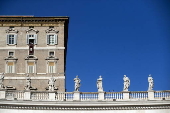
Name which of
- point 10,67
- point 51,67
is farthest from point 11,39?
point 51,67

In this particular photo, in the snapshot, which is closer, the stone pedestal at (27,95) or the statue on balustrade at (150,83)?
the statue on balustrade at (150,83)

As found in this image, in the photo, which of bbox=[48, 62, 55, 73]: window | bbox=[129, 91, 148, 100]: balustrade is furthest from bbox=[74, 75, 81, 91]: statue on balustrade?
bbox=[48, 62, 55, 73]: window

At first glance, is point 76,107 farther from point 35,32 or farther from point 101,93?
point 35,32

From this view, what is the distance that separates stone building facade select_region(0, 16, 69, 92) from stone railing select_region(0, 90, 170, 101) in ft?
55.8

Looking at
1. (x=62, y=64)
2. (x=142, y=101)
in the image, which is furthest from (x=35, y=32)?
(x=142, y=101)

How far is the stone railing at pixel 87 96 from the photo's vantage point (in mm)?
40438

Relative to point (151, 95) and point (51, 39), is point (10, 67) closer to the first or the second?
point (51, 39)

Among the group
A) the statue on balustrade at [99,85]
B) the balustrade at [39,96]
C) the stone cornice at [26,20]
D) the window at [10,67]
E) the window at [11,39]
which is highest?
the stone cornice at [26,20]

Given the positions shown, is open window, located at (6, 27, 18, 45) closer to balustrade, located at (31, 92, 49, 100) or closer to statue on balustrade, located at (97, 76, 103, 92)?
balustrade, located at (31, 92, 49, 100)

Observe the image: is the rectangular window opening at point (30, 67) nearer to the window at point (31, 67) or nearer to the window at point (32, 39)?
the window at point (31, 67)

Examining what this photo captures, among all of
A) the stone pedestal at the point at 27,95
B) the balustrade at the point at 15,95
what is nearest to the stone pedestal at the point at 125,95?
the stone pedestal at the point at 27,95

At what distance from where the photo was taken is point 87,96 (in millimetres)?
40906

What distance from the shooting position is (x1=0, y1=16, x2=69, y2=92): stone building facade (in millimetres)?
58969

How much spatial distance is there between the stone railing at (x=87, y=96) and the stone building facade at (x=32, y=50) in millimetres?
17011
